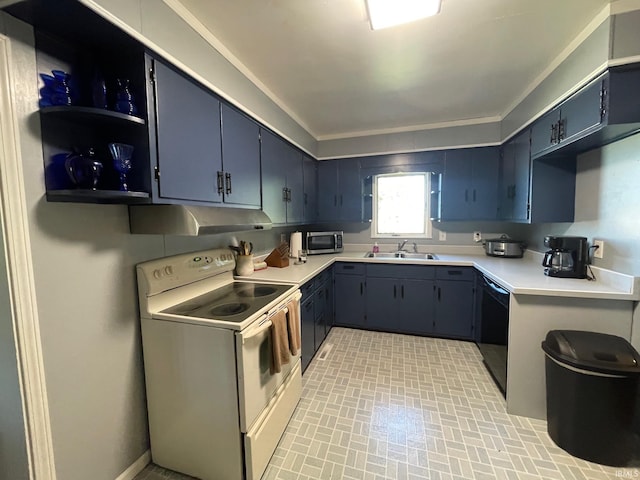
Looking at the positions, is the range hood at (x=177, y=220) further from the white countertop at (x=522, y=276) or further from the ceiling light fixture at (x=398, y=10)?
the ceiling light fixture at (x=398, y=10)

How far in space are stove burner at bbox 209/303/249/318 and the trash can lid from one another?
1.91 metres

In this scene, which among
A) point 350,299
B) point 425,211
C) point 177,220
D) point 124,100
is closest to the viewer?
point 124,100

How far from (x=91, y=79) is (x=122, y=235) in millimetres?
743

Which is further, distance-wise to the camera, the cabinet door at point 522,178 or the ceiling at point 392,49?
the cabinet door at point 522,178

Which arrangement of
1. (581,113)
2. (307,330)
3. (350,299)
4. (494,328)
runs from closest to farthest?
(581,113), (494,328), (307,330), (350,299)

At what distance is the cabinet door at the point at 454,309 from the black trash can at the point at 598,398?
1.31 metres

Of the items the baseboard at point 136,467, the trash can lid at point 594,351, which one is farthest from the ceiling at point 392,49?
the baseboard at point 136,467

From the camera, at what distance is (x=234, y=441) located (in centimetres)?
137

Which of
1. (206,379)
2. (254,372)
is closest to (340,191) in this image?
(254,372)

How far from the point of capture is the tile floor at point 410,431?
1476 millimetres

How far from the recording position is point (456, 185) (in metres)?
3.28

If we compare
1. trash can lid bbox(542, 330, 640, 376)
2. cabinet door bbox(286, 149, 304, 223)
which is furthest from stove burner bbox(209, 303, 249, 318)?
trash can lid bbox(542, 330, 640, 376)

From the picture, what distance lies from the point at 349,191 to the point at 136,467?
3272mm

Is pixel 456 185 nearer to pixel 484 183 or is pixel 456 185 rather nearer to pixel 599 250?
pixel 484 183
